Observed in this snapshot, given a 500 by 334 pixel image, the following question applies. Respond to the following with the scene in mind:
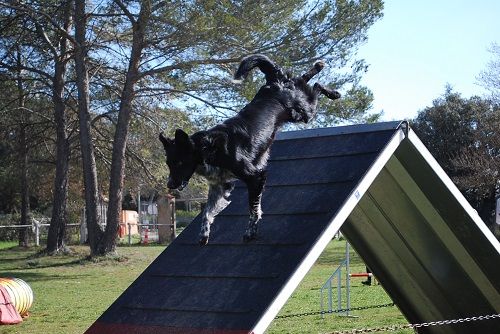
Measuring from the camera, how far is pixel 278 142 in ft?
20.3

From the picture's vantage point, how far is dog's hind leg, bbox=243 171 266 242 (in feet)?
14.7

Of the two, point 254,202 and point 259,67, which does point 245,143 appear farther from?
point 259,67

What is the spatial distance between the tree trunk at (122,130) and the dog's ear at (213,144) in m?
15.5

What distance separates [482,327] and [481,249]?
1.25 meters

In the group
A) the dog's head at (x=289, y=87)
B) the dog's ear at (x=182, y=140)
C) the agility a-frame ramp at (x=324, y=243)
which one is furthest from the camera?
the dog's head at (x=289, y=87)

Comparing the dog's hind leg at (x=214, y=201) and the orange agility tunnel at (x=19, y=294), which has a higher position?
the dog's hind leg at (x=214, y=201)

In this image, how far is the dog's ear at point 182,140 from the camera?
396 centimetres

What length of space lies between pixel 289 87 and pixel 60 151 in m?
21.2

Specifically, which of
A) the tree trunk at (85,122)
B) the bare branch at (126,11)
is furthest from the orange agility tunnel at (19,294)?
the tree trunk at (85,122)

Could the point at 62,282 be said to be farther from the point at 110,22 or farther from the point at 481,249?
the point at 481,249

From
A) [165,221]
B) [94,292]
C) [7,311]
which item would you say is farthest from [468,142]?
[7,311]

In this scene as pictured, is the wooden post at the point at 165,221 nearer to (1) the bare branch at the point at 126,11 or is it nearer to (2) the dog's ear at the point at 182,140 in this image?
(1) the bare branch at the point at 126,11

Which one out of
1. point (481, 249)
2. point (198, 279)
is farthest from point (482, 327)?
point (198, 279)

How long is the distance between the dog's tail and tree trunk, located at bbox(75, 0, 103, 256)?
18.0 metres
